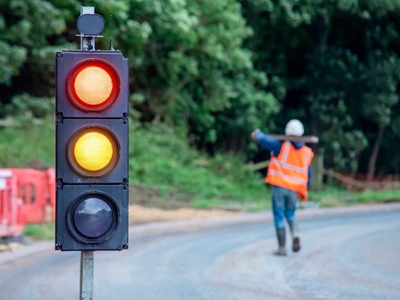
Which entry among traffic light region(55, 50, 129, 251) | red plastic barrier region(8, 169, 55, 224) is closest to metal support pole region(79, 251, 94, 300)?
traffic light region(55, 50, 129, 251)

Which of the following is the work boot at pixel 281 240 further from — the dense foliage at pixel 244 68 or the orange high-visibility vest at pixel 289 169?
the dense foliage at pixel 244 68

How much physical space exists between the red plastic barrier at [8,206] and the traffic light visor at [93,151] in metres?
8.34

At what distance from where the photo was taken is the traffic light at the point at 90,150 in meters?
5.58

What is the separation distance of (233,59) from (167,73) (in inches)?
70.8

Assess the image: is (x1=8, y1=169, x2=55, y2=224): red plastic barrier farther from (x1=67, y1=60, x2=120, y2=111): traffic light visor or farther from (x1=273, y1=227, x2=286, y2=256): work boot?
(x1=67, y1=60, x2=120, y2=111): traffic light visor

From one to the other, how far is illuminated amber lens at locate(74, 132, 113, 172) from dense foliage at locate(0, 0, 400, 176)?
15726mm

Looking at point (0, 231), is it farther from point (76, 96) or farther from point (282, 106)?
point (282, 106)

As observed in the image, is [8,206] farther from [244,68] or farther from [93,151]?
[244,68]

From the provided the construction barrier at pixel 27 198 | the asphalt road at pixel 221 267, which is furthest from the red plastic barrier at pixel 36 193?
the asphalt road at pixel 221 267

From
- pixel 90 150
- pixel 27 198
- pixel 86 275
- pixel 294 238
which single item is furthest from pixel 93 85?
pixel 27 198

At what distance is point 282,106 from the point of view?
31.6 meters

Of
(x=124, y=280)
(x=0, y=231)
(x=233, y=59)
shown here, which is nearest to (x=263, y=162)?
(x=233, y=59)

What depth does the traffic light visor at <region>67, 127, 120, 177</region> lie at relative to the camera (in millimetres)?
5582

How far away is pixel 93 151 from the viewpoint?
5609 mm
